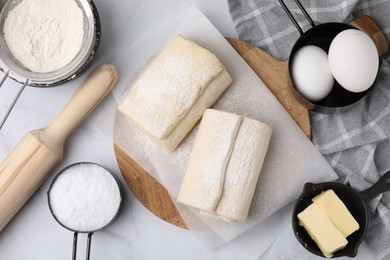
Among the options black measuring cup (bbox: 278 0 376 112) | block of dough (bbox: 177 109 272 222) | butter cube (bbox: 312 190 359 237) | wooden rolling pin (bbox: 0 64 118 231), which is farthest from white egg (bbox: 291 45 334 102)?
wooden rolling pin (bbox: 0 64 118 231)

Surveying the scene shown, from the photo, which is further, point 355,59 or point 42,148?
point 42,148

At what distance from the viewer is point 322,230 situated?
136 centimetres

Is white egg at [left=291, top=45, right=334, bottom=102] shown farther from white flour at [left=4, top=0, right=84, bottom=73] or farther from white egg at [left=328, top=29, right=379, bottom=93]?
white flour at [left=4, top=0, right=84, bottom=73]

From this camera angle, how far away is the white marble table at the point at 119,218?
1.51 m

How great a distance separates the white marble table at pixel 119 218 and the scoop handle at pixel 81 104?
0.22ft

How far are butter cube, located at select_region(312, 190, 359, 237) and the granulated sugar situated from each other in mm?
498

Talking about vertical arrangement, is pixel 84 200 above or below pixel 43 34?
below

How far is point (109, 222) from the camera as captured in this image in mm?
1428

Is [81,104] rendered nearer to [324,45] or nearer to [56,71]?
[56,71]

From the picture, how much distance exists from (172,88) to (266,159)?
30 cm

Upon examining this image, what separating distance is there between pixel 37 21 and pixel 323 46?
70 centimetres

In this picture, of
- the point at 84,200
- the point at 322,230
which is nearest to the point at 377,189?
the point at 322,230

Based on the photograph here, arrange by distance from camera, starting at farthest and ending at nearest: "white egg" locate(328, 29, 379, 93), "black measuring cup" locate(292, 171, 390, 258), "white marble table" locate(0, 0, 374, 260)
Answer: "white marble table" locate(0, 0, 374, 260), "black measuring cup" locate(292, 171, 390, 258), "white egg" locate(328, 29, 379, 93)

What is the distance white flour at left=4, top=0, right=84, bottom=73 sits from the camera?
1.41 m
